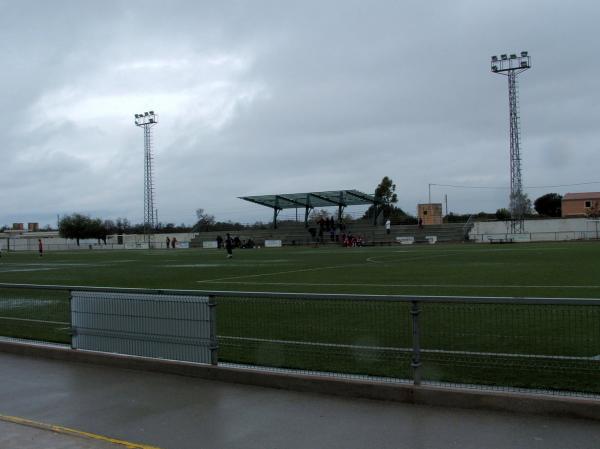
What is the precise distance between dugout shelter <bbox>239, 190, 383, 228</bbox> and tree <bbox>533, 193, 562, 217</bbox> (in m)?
62.5

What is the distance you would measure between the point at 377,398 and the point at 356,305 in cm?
A: 192

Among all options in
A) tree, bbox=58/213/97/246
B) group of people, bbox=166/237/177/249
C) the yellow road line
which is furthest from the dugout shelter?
the yellow road line

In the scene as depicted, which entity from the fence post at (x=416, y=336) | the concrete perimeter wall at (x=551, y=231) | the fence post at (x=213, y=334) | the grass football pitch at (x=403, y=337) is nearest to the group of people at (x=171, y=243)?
the concrete perimeter wall at (x=551, y=231)

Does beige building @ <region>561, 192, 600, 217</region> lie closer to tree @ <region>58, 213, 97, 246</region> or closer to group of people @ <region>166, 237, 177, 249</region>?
group of people @ <region>166, 237, 177, 249</region>

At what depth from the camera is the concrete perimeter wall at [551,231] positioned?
192 feet

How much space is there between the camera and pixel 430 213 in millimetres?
73625

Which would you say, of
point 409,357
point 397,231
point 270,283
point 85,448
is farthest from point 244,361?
point 397,231

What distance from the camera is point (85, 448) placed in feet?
16.5

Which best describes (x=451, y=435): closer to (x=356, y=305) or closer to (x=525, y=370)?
(x=525, y=370)

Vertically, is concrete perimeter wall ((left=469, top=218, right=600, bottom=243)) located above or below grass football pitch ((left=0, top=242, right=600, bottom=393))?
above

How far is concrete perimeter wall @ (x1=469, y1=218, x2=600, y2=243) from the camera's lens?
58594 millimetres

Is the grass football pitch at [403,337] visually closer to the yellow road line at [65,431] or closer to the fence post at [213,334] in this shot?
the fence post at [213,334]

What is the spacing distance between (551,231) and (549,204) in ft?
215

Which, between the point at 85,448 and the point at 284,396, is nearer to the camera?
the point at 85,448
